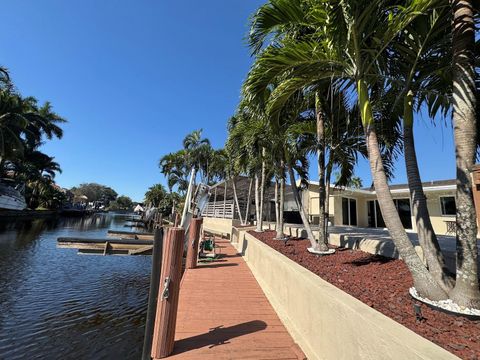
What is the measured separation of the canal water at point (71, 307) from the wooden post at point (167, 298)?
231cm

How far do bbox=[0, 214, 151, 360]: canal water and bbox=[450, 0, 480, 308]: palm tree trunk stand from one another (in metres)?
5.25

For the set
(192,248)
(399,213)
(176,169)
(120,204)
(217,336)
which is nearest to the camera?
(217,336)

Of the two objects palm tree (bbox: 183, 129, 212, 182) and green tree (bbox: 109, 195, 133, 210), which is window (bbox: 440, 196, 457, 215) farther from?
green tree (bbox: 109, 195, 133, 210)

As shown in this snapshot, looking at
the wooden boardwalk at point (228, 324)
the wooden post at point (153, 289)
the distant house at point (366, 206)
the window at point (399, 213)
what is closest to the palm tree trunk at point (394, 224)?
the wooden boardwalk at point (228, 324)

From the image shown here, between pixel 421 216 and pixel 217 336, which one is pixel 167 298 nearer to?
pixel 217 336

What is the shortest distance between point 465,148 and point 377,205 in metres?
16.9

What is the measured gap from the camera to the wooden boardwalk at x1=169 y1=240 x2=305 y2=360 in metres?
3.50

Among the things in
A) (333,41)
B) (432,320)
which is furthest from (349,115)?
(432,320)

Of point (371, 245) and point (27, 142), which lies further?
point (27, 142)

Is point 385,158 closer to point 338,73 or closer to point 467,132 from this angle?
point 338,73

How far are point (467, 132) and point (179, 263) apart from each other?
3.64 m

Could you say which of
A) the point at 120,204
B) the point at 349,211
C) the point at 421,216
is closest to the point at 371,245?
the point at 421,216

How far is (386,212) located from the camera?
3.55 m

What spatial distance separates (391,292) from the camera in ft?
11.7
